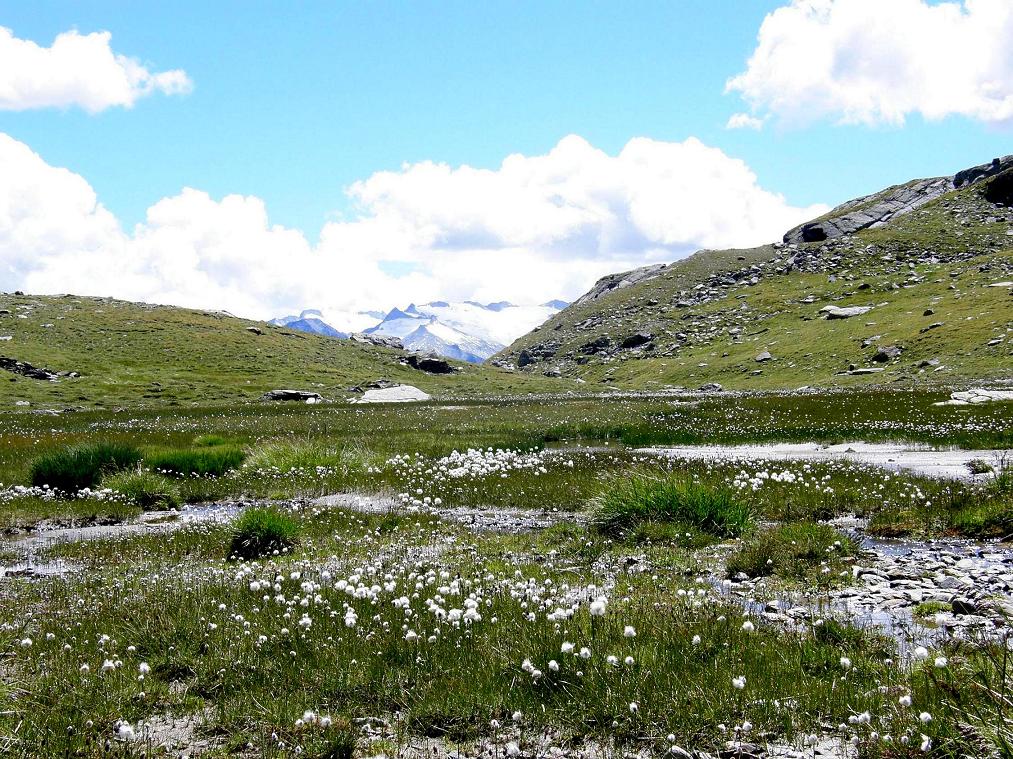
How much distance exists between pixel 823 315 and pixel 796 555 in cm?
10797

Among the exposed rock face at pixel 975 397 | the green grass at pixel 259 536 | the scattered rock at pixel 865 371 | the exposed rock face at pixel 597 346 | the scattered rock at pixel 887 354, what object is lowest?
the green grass at pixel 259 536

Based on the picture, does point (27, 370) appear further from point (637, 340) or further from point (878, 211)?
point (878, 211)

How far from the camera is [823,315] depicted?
109250 mm

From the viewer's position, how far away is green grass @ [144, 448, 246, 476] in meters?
23.8

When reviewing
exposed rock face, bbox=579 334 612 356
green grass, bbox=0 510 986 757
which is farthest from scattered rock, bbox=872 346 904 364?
green grass, bbox=0 510 986 757

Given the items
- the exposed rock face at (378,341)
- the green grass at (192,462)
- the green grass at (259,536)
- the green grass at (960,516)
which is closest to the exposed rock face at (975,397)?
the green grass at (960,516)

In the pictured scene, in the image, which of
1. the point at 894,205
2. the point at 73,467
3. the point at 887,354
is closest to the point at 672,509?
the point at 73,467

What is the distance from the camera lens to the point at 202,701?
6988 mm

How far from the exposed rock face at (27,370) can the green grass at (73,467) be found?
69986mm

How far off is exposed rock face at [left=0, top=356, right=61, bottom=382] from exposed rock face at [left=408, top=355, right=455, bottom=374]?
54.8 meters

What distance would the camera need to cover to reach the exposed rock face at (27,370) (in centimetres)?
8150

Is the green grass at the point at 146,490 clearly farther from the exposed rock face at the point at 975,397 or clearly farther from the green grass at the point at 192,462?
the exposed rock face at the point at 975,397

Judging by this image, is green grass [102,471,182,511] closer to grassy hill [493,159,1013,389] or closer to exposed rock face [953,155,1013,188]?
grassy hill [493,159,1013,389]

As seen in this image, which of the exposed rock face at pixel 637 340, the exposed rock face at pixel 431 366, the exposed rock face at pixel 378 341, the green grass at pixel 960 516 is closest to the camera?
the green grass at pixel 960 516
